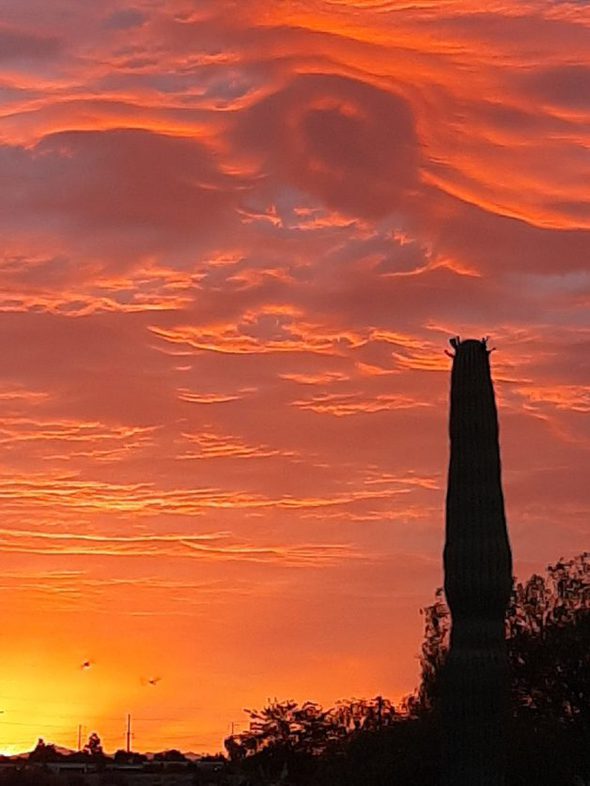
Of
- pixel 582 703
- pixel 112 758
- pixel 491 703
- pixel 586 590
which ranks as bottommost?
pixel 491 703

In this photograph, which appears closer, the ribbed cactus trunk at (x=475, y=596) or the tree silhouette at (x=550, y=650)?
the ribbed cactus trunk at (x=475, y=596)

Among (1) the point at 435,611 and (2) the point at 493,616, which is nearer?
(2) the point at 493,616

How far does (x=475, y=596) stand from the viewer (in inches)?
1428

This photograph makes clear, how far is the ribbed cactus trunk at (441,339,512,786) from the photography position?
36.0 metres

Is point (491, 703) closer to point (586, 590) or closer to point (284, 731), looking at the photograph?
point (586, 590)

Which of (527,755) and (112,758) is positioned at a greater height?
(112,758)

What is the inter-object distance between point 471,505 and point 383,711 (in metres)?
29.7

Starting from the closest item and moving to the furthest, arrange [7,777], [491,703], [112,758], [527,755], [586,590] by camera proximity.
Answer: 1. [491,703]
2. [527,755]
3. [586,590]
4. [7,777]
5. [112,758]

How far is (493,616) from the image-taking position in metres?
36.4

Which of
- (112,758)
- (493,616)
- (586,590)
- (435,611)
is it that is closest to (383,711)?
(435,611)

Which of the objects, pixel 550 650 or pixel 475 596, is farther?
pixel 550 650

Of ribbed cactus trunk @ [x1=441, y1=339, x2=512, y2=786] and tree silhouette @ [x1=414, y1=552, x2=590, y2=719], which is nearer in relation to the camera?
ribbed cactus trunk @ [x1=441, y1=339, x2=512, y2=786]

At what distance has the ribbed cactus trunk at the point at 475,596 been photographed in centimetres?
3603

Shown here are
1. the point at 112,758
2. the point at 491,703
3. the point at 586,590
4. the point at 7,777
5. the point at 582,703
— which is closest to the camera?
the point at 491,703
